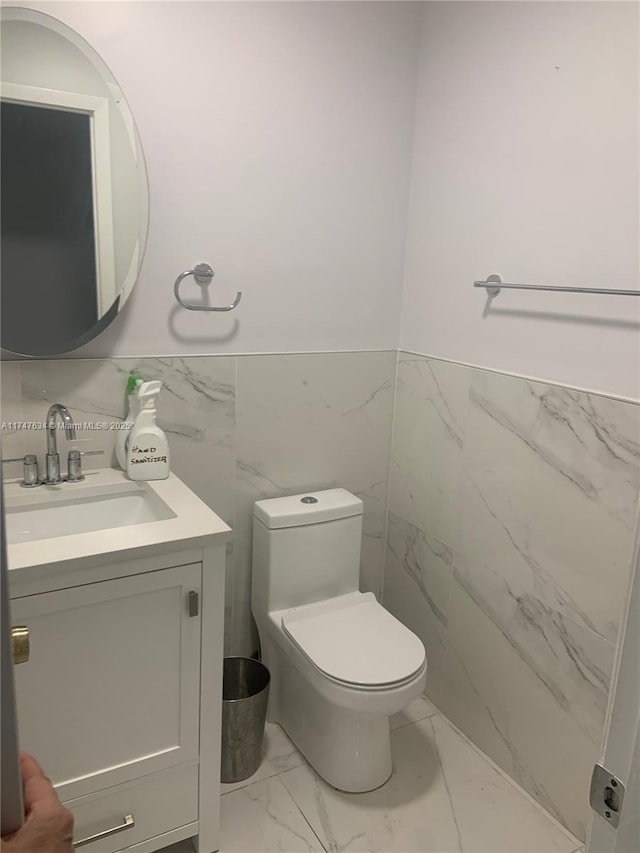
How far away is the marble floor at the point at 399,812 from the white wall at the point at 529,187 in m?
1.22

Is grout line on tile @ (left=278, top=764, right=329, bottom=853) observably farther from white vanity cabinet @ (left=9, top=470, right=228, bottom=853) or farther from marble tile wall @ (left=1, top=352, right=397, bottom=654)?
marble tile wall @ (left=1, top=352, right=397, bottom=654)

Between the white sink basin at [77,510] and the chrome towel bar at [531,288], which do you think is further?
the white sink basin at [77,510]

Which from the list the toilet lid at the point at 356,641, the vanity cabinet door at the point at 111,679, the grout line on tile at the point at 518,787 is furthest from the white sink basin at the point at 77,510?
the grout line on tile at the point at 518,787

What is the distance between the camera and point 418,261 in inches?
88.2

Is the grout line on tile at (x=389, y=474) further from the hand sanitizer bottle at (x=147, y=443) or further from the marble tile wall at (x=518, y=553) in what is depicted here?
the hand sanitizer bottle at (x=147, y=443)

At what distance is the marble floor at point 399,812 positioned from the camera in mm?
1778

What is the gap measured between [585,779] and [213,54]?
7.16ft

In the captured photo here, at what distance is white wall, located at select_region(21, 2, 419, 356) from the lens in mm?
1785

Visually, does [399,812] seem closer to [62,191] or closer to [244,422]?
[244,422]

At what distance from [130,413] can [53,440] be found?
0.22 metres

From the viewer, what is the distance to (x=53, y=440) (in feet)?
5.74

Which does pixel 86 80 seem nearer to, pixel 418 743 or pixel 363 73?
pixel 363 73

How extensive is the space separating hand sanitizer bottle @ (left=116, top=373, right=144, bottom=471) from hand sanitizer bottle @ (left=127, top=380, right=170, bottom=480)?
0.06 ft

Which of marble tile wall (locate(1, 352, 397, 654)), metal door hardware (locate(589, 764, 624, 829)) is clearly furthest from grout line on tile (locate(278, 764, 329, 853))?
metal door hardware (locate(589, 764, 624, 829))
